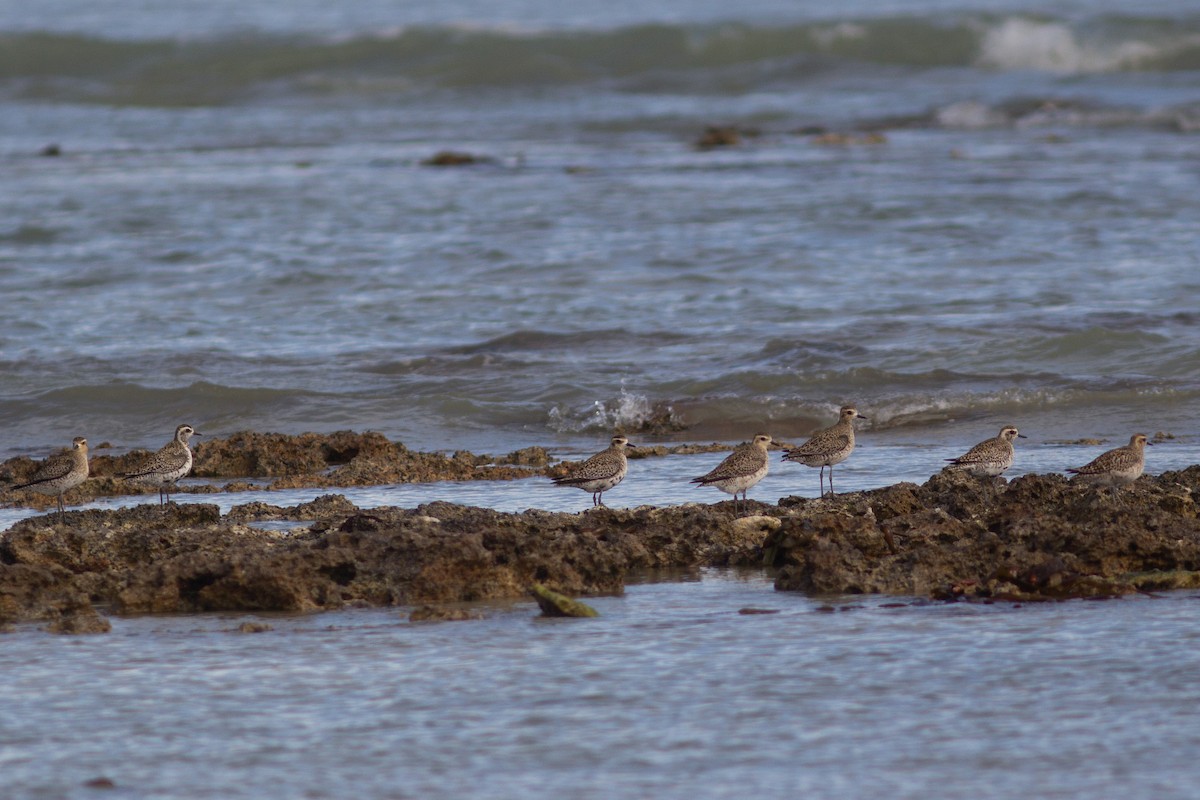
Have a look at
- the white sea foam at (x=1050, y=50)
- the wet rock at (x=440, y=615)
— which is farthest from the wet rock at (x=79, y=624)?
the white sea foam at (x=1050, y=50)

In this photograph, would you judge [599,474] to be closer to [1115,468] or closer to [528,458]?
[528,458]

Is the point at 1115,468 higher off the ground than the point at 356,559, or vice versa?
the point at 1115,468

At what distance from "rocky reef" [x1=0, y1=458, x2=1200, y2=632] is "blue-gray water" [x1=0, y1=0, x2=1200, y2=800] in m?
0.26

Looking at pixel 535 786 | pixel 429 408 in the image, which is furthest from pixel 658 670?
pixel 429 408

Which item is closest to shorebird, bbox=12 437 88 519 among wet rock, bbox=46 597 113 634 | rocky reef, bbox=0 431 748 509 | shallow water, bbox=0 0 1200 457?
rocky reef, bbox=0 431 748 509

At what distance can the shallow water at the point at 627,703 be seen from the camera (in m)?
5.14

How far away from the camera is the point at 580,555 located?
7684 millimetres

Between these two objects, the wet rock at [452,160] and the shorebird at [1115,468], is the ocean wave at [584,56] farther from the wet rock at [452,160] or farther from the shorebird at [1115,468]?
the shorebird at [1115,468]

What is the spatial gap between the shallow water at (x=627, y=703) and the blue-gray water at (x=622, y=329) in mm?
23

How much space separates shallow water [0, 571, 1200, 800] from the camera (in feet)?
16.9

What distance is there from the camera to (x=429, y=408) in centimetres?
1386

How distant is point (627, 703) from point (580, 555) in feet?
6.15

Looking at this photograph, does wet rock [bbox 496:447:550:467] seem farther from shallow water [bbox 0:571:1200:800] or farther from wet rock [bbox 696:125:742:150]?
wet rock [bbox 696:125:742:150]

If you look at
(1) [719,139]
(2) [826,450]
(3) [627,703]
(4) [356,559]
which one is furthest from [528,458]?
(1) [719,139]
